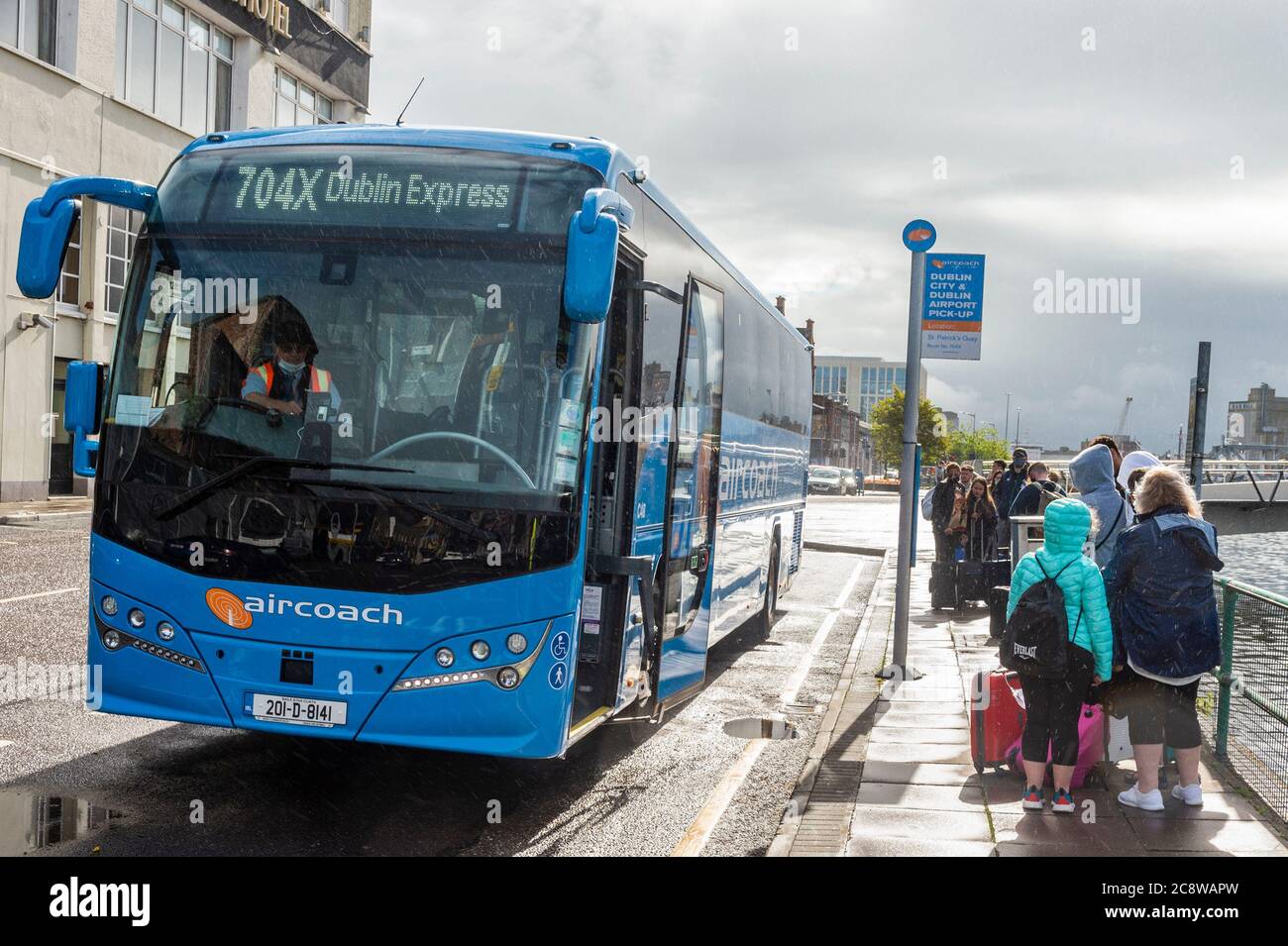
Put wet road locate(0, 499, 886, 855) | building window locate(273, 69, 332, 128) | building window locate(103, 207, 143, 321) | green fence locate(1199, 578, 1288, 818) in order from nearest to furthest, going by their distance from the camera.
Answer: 1. wet road locate(0, 499, 886, 855)
2. green fence locate(1199, 578, 1288, 818)
3. building window locate(103, 207, 143, 321)
4. building window locate(273, 69, 332, 128)

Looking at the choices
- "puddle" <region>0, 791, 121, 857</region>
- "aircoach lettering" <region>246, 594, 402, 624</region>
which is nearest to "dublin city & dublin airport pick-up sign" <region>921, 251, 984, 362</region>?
"aircoach lettering" <region>246, 594, 402, 624</region>

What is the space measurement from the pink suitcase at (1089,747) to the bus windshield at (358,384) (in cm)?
303

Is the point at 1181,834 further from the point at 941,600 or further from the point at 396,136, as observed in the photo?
the point at 941,600

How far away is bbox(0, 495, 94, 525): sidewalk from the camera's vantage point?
867 inches

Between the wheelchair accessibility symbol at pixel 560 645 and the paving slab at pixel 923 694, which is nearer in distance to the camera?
the wheelchair accessibility symbol at pixel 560 645

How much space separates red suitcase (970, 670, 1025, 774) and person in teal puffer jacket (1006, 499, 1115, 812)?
660 mm

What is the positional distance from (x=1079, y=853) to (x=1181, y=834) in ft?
2.29

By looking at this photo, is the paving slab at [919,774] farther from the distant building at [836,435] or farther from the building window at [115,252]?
the distant building at [836,435]

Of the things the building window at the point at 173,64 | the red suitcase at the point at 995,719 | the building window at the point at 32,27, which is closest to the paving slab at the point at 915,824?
the red suitcase at the point at 995,719

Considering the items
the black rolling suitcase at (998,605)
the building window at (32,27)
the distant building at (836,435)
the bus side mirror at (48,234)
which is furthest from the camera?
the distant building at (836,435)

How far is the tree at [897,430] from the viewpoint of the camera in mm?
107562

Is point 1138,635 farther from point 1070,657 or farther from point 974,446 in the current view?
point 974,446

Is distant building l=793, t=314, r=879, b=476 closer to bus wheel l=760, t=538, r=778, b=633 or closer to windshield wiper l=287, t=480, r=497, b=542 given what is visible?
bus wheel l=760, t=538, r=778, b=633

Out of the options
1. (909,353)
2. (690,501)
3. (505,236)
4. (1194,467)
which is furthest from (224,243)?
(1194,467)
